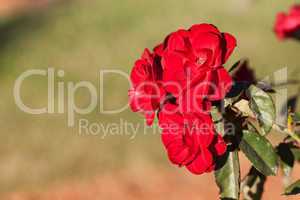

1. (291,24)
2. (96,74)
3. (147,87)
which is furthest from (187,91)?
(96,74)

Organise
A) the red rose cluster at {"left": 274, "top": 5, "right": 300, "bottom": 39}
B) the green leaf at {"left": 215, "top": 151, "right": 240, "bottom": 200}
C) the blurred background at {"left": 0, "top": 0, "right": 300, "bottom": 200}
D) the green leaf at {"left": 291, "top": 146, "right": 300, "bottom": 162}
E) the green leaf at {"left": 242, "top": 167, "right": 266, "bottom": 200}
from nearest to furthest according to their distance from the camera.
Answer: the green leaf at {"left": 215, "top": 151, "right": 240, "bottom": 200} < the green leaf at {"left": 291, "top": 146, "right": 300, "bottom": 162} < the green leaf at {"left": 242, "top": 167, "right": 266, "bottom": 200} < the red rose cluster at {"left": 274, "top": 5, "right": 300, "bottom": 39} < the blurred background at {"left": 0, "top": 0, "right": 300, "bottom": 200}

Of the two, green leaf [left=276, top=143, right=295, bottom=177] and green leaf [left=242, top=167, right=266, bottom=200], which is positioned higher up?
green leaf [left=276, top=143, right=295, bottom=177]

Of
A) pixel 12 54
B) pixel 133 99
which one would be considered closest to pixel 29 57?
pixel 12 54

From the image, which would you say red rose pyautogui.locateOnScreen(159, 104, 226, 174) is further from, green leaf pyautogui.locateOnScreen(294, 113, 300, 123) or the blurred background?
the blurred background

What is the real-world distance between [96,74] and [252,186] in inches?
152

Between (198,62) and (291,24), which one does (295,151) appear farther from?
(291,24)

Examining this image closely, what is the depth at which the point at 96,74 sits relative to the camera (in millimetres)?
5250

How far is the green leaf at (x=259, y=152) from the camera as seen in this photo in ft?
3.61

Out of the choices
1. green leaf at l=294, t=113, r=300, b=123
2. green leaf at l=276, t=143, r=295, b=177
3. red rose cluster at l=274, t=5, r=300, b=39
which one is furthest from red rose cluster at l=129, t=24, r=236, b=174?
red rose cluster at l=274, t=5, r=300, b=39

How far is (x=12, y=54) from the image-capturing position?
5.86 metres

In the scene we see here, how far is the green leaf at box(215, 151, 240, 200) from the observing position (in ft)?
3.76

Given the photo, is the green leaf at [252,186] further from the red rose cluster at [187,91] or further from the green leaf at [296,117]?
the red rose cluster at [187,91]

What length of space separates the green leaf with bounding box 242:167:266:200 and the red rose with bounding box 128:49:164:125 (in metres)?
0.44

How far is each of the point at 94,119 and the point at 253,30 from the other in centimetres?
265
